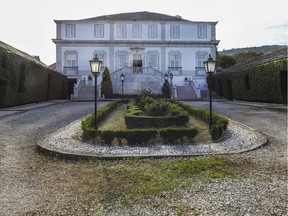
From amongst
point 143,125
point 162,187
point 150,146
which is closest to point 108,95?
point 143,125

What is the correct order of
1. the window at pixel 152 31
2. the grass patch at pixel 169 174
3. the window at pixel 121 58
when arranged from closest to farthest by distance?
1. the grass patch at pixel 169 174
2. the window at pixel 152 31
3. the window at pixel 121 58

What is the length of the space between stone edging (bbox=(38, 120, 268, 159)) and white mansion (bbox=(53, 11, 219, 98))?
28061mm

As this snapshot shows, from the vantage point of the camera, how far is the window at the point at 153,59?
36.5 m

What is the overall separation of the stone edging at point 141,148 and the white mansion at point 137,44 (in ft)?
92.1

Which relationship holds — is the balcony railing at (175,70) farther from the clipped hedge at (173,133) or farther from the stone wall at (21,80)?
the clipped hedge at (173,133)

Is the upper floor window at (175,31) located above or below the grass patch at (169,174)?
above

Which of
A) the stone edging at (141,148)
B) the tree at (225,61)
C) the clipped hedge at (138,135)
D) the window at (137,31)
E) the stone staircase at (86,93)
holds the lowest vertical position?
the stone edging at (141,148)

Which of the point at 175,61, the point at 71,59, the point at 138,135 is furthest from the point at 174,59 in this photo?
the point at 138,135

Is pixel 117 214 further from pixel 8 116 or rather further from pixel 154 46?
pixel 154 46

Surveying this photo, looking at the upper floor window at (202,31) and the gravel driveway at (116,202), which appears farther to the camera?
the upper floor window at (202,31)

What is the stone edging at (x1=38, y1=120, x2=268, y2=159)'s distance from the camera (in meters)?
6.13

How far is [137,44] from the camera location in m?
36.4

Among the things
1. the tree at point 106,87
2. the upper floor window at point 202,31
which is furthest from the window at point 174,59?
the tree at point 106,87

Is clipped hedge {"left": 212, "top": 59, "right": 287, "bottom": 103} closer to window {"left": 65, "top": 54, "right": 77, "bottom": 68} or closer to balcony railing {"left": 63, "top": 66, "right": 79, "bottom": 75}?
balcony railing {"left": 63, "top": 66, "right": 79, "bottom": 75}
